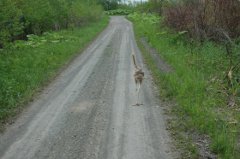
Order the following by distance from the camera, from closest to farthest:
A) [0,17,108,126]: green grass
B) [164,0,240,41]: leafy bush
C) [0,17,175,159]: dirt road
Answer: [0,17,175,159]: dirt road < [0,17,108,126]: green grass < [164,0,240,41]: leafy bush

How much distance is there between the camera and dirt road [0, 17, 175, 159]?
719cm

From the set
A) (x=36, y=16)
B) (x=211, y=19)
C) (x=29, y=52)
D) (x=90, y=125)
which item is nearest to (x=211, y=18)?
(x=211, y=19)

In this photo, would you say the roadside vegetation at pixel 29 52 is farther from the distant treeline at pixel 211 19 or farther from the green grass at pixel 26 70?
the distant treeline at pixel 211 19

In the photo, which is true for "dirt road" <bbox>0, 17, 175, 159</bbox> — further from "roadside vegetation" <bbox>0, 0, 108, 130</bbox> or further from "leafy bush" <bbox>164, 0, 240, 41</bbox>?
"leafy bush" <bbox>164, 0, 240, 41</bbox>

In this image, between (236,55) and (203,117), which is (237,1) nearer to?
(236,55)

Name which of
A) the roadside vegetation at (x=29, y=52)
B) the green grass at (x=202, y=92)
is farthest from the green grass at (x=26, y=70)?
the green grass at (x=202, y=92)

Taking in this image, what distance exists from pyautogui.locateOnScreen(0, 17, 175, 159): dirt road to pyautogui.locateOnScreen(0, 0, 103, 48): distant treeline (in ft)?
21.0

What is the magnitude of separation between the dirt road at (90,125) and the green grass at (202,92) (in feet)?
1.97

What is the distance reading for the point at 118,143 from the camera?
7.49 meters

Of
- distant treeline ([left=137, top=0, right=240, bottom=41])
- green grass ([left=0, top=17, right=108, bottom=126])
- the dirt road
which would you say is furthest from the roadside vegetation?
distant treeline ([left=137, top=0, right=240, bottom=41])

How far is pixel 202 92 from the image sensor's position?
1070cm

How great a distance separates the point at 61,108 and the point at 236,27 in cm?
984

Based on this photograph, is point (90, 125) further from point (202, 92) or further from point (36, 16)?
point (36, 16)

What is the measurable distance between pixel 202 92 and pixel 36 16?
20.3 metres
